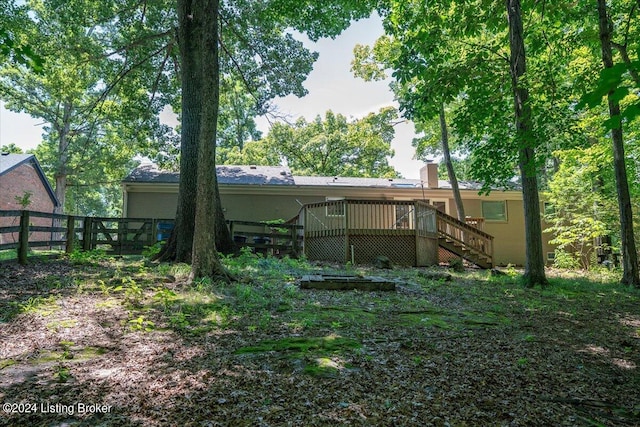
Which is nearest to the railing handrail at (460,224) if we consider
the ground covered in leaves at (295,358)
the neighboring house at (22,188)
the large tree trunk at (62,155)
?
the ground covered in leaves at (295,358)

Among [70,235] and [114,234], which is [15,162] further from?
[70,235]

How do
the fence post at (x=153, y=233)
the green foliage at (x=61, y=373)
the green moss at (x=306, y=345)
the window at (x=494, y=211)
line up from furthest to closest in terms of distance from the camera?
the window at (x=494, y=211) → the fence post at (x=153, y=233) → the green moss at (x=306, y=345) → the green foliage at (x=61, y=373)

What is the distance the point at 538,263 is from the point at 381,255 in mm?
4693

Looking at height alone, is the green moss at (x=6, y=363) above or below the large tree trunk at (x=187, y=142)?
below

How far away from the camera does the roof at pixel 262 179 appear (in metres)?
16.2

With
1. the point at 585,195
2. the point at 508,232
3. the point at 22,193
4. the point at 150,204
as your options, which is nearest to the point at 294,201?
the point at 150,204

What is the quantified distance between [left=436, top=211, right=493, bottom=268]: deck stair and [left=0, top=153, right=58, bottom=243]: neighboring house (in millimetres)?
18101

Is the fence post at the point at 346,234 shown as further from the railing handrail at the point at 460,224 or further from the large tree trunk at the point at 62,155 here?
the large tree trunk at the point at 62,155

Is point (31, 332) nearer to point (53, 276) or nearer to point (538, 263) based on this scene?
point (53, 276)

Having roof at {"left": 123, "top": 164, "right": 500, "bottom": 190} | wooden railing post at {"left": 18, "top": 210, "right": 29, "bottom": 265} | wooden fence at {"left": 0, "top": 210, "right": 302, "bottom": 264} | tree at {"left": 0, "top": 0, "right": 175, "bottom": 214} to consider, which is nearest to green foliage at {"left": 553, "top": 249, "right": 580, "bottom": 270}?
roof at {"left": 123, "top": 164, "right": 500, "bottom": 190}

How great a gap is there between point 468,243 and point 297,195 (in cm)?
737

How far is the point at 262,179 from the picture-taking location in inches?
673

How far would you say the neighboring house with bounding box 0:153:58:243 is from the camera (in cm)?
1859

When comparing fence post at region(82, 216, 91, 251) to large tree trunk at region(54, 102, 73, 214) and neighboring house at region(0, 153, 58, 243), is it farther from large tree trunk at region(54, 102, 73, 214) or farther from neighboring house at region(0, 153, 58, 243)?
large tree trunk at region(54, 102, 73, 214)
